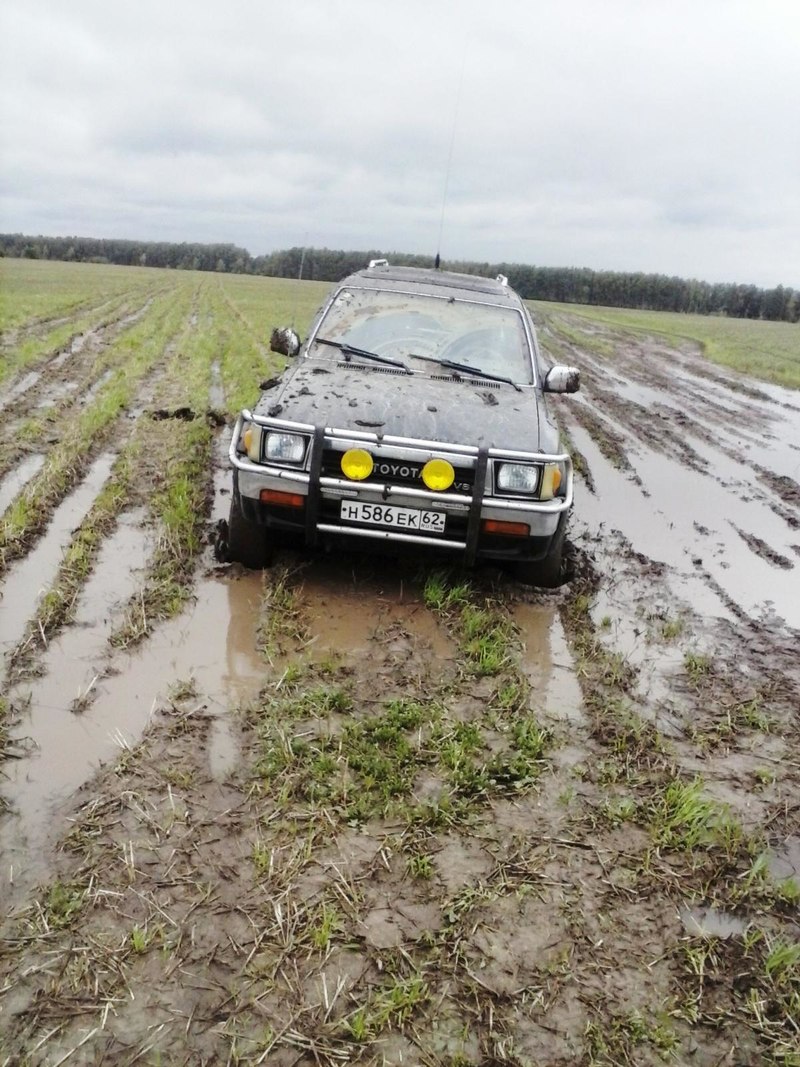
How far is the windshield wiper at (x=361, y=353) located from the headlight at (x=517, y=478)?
47.8 inches

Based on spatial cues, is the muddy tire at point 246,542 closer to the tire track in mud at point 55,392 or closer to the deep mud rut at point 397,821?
the deep mud rut at point 397,821

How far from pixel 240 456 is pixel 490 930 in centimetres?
291

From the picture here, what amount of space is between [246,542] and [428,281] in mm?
2791

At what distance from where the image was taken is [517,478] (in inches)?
170

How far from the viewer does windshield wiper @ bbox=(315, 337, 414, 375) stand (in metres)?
5.24

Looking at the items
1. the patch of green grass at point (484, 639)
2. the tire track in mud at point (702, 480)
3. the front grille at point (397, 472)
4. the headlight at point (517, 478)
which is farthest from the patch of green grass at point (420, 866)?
the tire track in mud at point (702, 480)

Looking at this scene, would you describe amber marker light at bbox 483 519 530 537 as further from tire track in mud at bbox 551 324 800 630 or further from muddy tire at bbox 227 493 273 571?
tire track in mud at bbox 551 324 800 630

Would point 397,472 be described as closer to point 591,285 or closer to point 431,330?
point 431,330

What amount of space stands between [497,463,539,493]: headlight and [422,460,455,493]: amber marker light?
29 cm

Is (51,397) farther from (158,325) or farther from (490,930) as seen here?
(158,325)

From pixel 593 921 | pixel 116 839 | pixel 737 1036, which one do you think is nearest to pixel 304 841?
pixel 116 839

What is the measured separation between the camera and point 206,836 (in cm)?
266

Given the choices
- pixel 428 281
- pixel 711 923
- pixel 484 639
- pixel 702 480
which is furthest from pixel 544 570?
pixel 702 480

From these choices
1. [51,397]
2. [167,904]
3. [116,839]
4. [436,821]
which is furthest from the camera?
[51,397]
